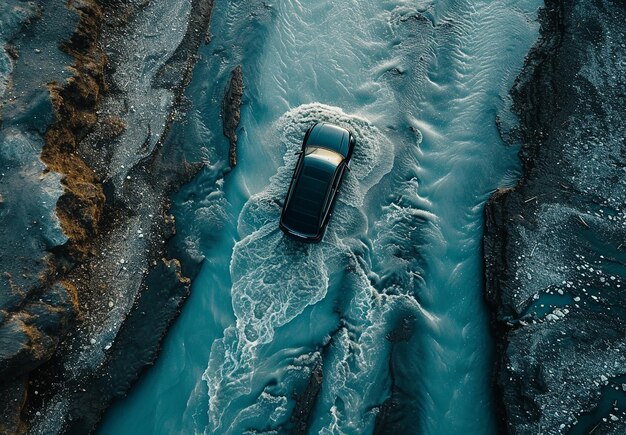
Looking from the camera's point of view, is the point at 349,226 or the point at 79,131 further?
the point at 79,131

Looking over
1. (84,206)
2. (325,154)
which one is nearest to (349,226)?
(325,154)

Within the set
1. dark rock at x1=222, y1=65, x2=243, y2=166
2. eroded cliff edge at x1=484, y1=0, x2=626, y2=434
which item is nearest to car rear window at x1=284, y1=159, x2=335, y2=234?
dark rock at x1=222, y1=65, x2=243, y2=166

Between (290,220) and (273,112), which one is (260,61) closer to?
(273,112)

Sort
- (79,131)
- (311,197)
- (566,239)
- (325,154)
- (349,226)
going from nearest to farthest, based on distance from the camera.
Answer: (311,197) < (325,154) < (566,239) < (349,226) < (79,131)

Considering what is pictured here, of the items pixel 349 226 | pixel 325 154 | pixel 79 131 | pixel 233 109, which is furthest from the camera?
pixel 233 109

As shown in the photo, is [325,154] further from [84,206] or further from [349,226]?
[84,206]
